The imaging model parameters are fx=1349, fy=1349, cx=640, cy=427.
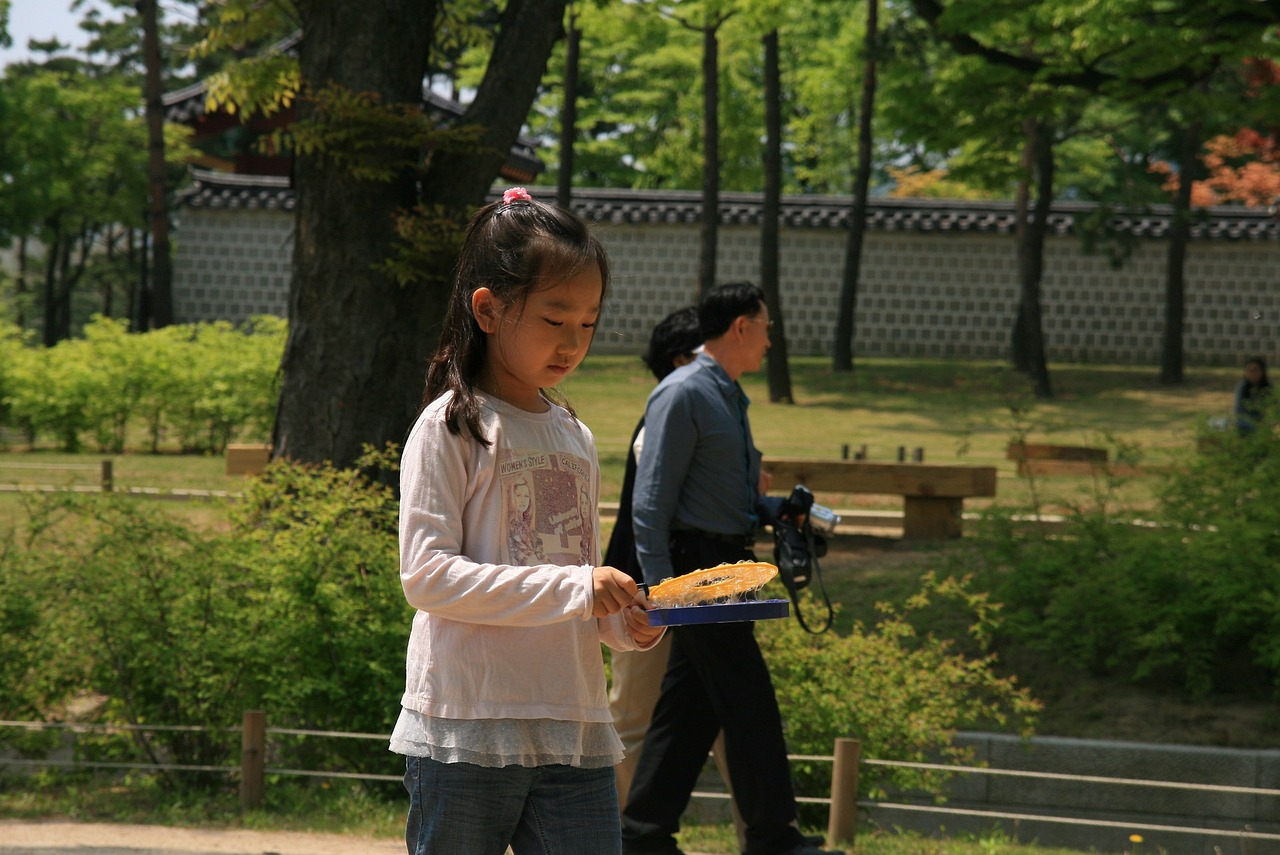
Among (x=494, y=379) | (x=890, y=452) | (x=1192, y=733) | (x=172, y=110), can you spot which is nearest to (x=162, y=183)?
(x=172, y=110)

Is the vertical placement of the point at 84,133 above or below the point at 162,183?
above

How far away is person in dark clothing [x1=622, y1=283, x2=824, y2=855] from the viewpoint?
3996 millimetres

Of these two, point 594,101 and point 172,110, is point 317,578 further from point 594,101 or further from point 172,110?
point 594,101

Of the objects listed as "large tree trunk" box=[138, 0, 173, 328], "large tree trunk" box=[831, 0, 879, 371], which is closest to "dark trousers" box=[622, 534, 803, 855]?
"large tree trunk" box=[138, 0, 173, 328]

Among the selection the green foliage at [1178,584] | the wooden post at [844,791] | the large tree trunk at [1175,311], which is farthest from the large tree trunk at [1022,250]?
the wooden post at [844,791]

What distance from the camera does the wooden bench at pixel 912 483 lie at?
9555 millimetres

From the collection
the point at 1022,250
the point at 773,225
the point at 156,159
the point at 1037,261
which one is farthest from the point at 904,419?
the point at 156,159

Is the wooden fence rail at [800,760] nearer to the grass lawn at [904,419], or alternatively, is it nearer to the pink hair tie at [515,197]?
the pink hair tie at [515,197]

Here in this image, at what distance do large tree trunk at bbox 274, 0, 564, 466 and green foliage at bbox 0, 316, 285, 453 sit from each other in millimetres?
9081

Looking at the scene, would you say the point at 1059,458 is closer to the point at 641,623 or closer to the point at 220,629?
the point at 220,629

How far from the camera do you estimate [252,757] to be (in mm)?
5000

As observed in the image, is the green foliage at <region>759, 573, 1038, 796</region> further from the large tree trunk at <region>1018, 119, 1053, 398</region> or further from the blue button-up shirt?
the large tree trunk at <region>1018, 119, 1053, 398</region>

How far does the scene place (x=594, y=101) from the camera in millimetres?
31234

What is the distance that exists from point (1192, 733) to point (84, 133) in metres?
25.2
